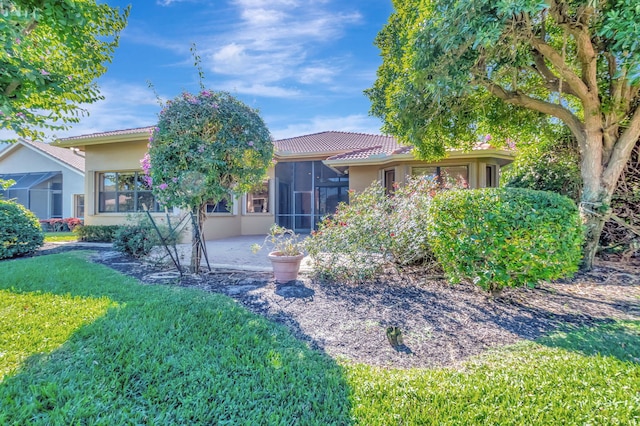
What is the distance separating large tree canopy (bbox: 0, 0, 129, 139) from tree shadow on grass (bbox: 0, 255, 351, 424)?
3.21 metres

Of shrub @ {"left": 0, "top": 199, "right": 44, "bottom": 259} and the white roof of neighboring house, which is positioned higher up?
the white roof of neighboring house

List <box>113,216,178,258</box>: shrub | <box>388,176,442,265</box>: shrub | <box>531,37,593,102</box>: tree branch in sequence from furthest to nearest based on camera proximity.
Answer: <box>113,216,178,258</box>: shrub < <box>388,176,442,265</box>: shrub < <box>531,37,593,102</box>: tree branch

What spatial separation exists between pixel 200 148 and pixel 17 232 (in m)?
7.56

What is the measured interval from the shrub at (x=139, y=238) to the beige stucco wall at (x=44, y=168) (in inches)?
601

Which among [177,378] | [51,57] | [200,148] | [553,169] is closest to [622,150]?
[553,169]

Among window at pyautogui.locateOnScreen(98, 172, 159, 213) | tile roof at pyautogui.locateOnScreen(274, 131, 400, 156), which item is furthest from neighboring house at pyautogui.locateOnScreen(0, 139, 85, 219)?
tile roof at pyautogui.locateOnScreen(274, 131, 400, 156)

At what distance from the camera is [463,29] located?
452 centimetres

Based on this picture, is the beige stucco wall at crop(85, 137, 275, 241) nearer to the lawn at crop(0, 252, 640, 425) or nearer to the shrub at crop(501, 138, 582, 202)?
the lawn at crop(0, 252, 640, 425)

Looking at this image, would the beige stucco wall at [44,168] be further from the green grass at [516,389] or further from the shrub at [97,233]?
the green grass at [516,389]

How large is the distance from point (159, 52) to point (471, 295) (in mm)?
11970

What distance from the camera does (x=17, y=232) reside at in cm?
912

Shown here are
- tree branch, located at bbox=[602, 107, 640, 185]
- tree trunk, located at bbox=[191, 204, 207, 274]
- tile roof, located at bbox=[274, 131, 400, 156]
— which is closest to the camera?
tree branch, located at bbox=[602, 107, 640, 185]

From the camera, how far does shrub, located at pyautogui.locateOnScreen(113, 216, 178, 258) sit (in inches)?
332

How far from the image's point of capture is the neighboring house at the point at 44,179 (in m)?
20.7
